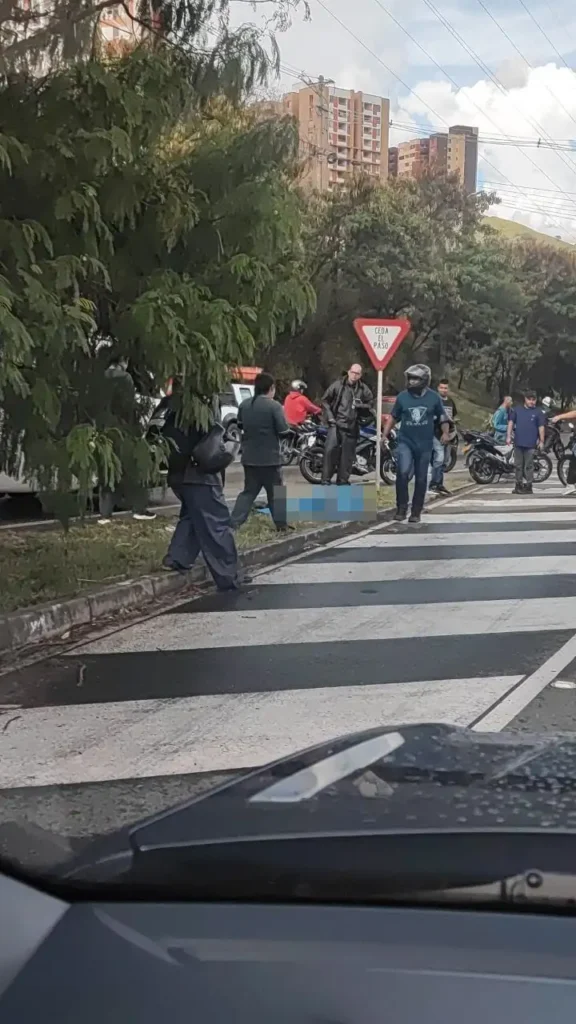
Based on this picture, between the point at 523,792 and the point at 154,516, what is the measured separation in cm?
1164

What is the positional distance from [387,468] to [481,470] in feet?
6.02

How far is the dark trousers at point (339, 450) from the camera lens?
53.3 ft

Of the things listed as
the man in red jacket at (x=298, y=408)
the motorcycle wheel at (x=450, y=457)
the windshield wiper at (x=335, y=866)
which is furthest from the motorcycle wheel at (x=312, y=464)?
the windshield wiper at (x=335, y=866)

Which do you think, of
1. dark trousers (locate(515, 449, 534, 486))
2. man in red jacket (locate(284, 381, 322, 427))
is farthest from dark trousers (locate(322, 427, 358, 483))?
dark trousers (locate(515, 449, 534, 486))

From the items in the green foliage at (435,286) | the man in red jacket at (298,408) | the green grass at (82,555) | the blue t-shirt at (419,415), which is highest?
the green foliage at (435,286)

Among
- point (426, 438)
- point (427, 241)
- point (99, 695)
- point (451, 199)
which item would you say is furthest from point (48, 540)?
point (451, 199)

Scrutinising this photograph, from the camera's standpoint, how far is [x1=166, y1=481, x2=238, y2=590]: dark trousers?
8820mm

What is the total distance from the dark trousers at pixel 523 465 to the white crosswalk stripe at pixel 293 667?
696 cm

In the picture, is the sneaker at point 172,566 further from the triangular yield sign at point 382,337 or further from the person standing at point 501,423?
the person standing at point 501,423

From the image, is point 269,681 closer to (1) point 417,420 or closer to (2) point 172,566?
(2) point 172,566

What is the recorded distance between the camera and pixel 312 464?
1875 centimetres

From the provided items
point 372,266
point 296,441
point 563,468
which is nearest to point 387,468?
point 296,441

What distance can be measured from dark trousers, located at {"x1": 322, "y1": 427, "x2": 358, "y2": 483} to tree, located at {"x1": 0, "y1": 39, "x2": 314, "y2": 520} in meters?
7.89

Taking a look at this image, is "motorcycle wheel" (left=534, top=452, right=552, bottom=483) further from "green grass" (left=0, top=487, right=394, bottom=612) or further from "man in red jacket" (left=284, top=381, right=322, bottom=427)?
"green grass" (left=0, top=487, right=394, bottom=612)
